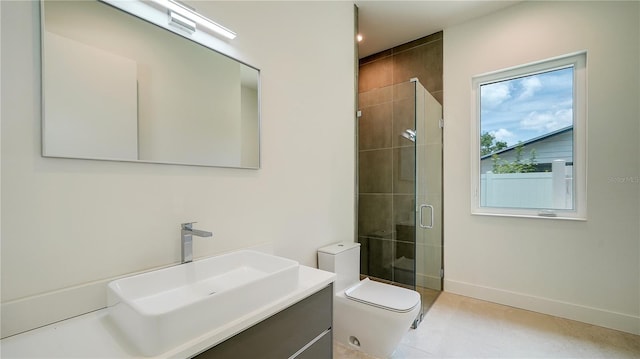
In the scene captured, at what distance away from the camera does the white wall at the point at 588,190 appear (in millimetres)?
2100

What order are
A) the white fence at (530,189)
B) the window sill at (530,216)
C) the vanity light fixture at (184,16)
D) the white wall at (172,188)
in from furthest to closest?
the white fence at (530,189), the window sill at (530,216), the vanity light fixture at (184,16), the white wall at (172,188)

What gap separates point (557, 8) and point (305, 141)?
8.14 feet

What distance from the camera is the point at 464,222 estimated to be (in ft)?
9.20

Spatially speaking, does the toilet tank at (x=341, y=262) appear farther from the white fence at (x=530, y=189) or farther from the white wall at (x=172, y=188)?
the white fence at (x=530, y=189)

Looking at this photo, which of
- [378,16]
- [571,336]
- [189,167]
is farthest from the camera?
[378,16]

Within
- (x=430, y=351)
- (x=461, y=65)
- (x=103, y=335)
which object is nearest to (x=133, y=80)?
(x=103, y=335)

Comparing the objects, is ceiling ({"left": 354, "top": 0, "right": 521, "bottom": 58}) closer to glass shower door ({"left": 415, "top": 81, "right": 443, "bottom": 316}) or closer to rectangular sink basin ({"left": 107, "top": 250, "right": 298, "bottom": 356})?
glass shower door ({"left": 415, "top": 81, "right": 443, "bottom": 316})

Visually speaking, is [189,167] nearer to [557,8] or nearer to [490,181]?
[490,181]

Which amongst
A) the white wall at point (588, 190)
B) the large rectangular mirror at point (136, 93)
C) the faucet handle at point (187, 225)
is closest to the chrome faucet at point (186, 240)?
the faucet handle at point (187, 225)

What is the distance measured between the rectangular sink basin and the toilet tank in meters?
0.73

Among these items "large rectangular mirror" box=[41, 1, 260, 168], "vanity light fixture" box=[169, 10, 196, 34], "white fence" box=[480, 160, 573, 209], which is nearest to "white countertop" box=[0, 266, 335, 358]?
"large rectangular mirror" box=[41, 1, 260, 168]

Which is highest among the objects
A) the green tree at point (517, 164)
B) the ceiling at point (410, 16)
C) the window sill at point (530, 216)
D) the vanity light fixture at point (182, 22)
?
the ceiling at point (410, 16)

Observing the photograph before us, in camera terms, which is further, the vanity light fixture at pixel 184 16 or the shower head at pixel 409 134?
the shower head at pixel 409 134

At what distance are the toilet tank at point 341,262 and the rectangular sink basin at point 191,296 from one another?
73 centimetres
